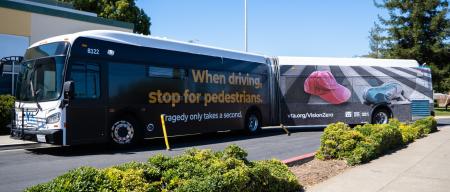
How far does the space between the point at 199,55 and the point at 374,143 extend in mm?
6996

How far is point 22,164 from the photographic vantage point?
9859 mm

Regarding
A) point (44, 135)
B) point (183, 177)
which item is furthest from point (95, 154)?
point (183, 177)

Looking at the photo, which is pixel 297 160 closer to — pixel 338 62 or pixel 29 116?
pixel 29 116

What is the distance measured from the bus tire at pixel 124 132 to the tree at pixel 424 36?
33.7 m

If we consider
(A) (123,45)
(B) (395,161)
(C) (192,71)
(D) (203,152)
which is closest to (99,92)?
(A) (123,45)

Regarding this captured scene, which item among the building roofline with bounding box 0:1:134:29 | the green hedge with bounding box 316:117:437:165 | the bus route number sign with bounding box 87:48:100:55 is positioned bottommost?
the green hedge with bounding box 316:117:437:165

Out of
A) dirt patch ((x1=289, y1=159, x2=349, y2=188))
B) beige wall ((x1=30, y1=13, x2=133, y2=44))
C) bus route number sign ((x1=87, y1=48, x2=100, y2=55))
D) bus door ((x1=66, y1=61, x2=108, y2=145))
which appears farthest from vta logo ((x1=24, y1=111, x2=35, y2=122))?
beige wall ((x1=30, y1=13, x2=133, y2=44))

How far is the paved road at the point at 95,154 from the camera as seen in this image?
27.8ft

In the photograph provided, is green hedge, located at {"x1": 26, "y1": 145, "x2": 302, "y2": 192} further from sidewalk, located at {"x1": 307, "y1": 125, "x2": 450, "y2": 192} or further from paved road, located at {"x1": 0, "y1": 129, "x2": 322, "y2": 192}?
paved road, located at {"x1": 0, "y1": 129, "x2": 322, "y2": 192}

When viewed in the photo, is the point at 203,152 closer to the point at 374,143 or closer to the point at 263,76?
the point at 374,143

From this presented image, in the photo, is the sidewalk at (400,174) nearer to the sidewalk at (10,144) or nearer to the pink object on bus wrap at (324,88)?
the pink object on bus wrap at (324,88)

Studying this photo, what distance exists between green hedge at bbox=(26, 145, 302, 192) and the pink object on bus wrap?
511 inches

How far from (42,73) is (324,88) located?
11.8m

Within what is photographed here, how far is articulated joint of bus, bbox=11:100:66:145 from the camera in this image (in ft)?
36.2
